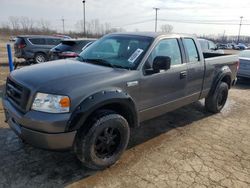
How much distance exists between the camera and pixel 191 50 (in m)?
5.01

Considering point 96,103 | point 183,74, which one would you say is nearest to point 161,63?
point 183,74

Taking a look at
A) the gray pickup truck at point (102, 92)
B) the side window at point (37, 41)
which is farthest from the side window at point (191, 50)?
the side window at point (37, 41)

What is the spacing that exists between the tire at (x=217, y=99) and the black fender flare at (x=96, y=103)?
9.25 ft

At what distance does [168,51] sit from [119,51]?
0.87 meters

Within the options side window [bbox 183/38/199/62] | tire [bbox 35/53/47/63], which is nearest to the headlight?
side window [bbox 183/38/199/62]

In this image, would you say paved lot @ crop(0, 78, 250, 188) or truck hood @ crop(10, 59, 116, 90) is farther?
paved lot @ crop(0, 78, 250, 188)

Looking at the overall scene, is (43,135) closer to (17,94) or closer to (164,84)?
(17,94)

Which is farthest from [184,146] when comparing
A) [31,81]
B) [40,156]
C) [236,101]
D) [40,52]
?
[40,52]

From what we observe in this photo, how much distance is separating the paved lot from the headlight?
3.08ft

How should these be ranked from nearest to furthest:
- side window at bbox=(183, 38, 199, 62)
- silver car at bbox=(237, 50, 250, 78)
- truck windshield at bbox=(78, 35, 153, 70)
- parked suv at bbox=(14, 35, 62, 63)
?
truck windshield at bbox=(78, 35, 153, 70)
side window at bbox=(183, 38, 199, 62)
silver car at bbox=(237, 50, 250, 78)
parked suv at bbox=(14, 35, 62, 63)

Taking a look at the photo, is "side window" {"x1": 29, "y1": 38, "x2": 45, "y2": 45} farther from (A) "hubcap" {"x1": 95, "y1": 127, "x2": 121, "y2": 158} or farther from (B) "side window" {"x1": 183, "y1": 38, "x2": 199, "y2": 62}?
(A) "hubcap" {"x1": 95, "y1": 127, "x2": 121, "y2": 158}

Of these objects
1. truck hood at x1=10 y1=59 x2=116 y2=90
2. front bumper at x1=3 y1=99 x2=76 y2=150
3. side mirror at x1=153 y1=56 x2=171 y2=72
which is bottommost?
front bumper at x1=3 y1=99 x2=76 y2=150

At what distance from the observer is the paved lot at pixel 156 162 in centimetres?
328

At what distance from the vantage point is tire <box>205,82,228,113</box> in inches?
230
